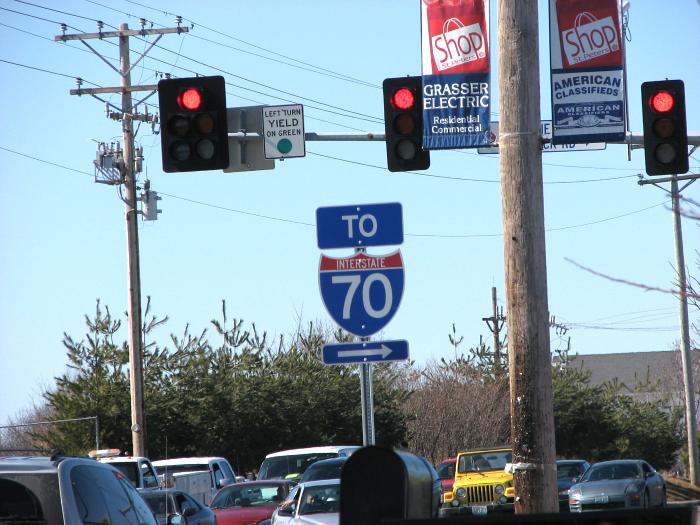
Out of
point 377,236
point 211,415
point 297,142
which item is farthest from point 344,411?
point 377,236

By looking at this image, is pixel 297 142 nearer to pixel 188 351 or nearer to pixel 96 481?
pixel 96 481

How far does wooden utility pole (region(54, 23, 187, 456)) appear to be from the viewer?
94.3 ft

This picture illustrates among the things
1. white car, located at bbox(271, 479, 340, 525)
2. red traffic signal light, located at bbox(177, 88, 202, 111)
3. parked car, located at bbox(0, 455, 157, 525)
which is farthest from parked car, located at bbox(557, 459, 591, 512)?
parked car, located at bbox(0, 455, 157, 525)

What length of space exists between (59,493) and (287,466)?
17.2 meters

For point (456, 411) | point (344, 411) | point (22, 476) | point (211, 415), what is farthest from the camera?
point (456, 411)

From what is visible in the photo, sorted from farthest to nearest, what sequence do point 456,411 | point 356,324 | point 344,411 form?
1. point 456,411
2. point 344,411
3. point 356,324

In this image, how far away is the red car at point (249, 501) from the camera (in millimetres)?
20469

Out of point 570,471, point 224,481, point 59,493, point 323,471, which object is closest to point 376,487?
point 59,493

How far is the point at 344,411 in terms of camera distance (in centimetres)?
4156

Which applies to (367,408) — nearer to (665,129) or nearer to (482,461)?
(665,129)

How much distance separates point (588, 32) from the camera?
9156mm

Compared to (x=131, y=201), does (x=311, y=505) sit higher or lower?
lower

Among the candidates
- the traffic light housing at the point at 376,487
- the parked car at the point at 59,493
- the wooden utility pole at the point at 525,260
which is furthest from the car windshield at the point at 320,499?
the traffic light housing at the point at 376,487

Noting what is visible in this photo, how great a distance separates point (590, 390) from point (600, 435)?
6.80 ft
